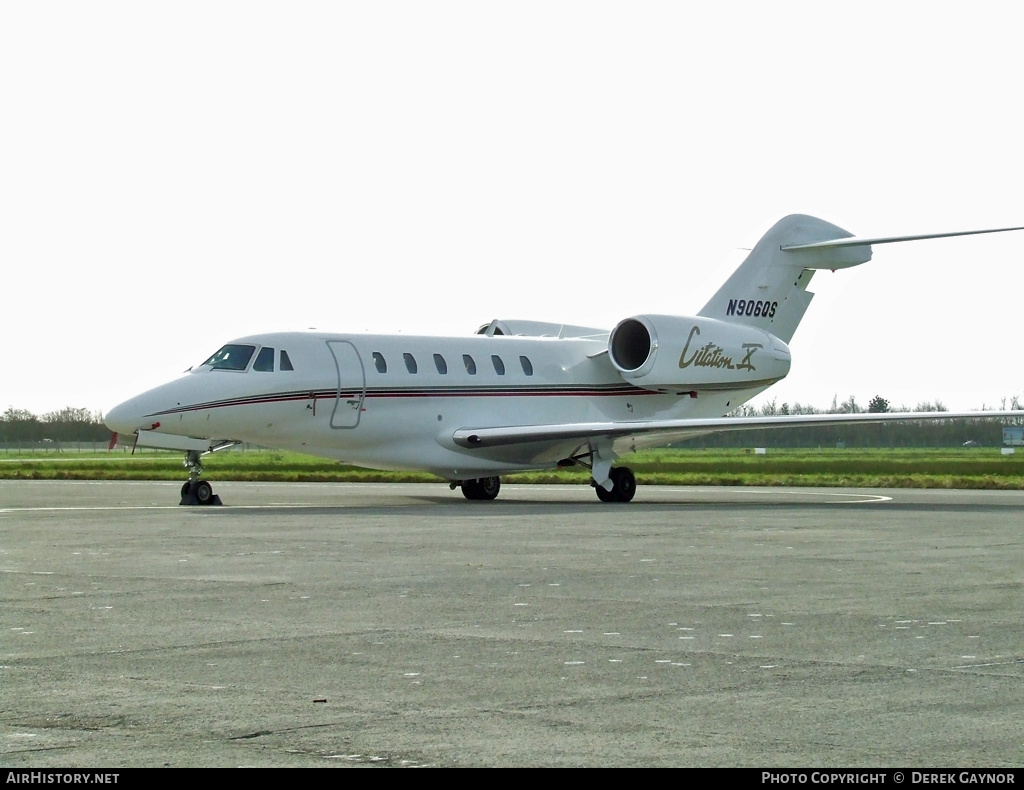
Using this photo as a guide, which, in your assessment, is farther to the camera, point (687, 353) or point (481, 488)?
point (687, 353)

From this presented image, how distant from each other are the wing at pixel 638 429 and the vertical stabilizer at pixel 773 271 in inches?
206

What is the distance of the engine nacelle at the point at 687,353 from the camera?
100 ft

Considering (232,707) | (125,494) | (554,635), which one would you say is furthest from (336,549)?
(125,494)

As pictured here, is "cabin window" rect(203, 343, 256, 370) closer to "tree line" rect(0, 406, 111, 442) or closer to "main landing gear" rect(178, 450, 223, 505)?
"main landing gear" rect(178, 450, 223, 505)

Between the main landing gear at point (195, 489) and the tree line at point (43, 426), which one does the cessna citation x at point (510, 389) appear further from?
the tree line at point (43, 426)

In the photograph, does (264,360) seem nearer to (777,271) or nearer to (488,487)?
(488,487)

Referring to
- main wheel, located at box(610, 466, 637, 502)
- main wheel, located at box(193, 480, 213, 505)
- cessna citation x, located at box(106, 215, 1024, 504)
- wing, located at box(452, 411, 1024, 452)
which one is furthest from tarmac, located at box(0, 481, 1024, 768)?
main wheel, located at box(610, 466, 637, 502)

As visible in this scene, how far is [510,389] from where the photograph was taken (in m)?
30.0

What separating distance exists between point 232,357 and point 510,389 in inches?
254

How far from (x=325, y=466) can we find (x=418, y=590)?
126ft

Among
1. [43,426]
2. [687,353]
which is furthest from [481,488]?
[43,426]

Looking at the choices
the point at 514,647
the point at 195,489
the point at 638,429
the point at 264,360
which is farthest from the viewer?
the point at 638,429

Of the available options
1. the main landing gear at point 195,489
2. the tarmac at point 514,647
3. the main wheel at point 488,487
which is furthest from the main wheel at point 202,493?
the tarmac at point 514,647

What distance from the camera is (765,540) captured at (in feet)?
55.2
